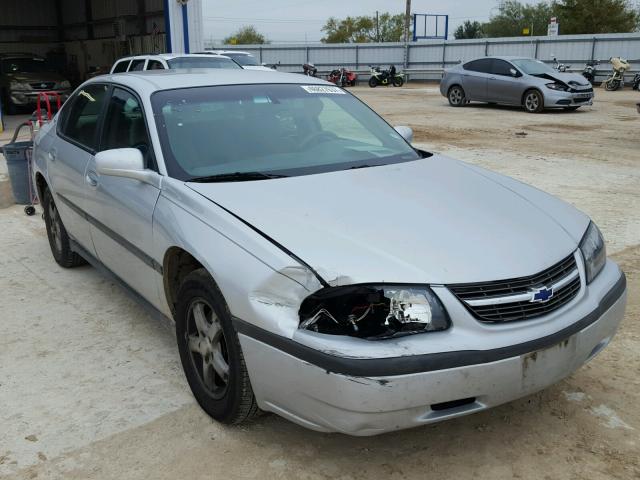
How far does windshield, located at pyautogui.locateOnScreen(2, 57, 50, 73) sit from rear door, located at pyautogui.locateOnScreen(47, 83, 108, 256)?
1766cm

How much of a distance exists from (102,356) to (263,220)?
5.22 feet

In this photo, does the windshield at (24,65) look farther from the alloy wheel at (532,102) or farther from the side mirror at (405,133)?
the side mirror at (405,133)

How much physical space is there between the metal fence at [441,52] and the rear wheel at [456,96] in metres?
12.0

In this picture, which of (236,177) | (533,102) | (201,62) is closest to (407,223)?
(236,177)

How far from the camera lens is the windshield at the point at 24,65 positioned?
66.7 ft

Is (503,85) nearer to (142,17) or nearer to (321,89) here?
(142,17)

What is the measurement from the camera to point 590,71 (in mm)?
27062

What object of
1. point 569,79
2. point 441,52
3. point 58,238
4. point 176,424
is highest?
point 441,52

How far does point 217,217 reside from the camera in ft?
9.27

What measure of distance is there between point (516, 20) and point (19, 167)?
247 ft

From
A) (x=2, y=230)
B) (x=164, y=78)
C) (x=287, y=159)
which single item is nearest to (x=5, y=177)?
(x=2, y=230)

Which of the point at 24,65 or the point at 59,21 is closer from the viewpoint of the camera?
the point at 24,65

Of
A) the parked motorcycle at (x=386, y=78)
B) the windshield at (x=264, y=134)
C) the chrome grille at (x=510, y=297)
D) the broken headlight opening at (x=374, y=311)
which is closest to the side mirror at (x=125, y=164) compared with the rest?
the windshield at (x=264, y=134)

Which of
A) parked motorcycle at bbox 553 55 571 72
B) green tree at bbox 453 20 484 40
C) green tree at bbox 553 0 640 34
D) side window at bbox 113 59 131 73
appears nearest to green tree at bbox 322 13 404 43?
green tree at bbox 453 20 484 40
